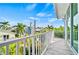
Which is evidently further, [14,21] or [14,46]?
[14,21]

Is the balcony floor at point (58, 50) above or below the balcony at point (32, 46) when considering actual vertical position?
below

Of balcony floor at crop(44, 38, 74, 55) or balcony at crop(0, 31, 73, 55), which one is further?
balcony floor at crop(44, 38, 74, 55)

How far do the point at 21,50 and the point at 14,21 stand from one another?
16315 millimetres

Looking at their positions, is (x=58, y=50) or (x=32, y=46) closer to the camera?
(x=32, y=46)

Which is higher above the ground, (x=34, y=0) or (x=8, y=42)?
(x=34, y=0)

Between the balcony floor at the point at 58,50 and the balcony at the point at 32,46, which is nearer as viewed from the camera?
the balcony at the point at 32,46

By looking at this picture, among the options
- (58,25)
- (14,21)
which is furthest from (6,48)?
(14,21)

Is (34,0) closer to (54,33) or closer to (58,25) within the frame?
(54,33)

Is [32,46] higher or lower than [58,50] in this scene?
higher

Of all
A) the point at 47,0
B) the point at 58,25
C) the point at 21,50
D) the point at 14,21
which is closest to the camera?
the point at 21,50

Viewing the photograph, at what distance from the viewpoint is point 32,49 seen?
3.42 metres

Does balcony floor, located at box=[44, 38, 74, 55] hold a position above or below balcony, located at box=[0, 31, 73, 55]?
below

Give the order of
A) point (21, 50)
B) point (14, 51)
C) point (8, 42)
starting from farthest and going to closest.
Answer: point (21, 50) → point (14, 51) → point (8, 42)
